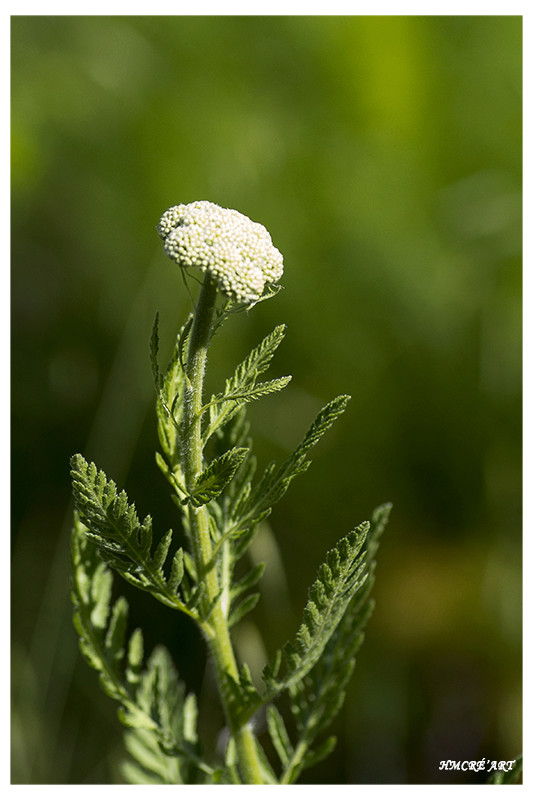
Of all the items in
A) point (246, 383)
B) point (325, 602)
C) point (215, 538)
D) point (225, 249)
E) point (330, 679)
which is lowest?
point (330, 679)

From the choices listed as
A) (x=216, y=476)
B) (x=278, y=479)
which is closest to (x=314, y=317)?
(x=278, y=479)

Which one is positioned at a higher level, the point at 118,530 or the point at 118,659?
the point at 118,530

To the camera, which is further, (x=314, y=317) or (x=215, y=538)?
(x=314, y=317)

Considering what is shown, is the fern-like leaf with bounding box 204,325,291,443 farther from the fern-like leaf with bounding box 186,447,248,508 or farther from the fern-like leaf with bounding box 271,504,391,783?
the fern-like leaf with bounding box 271,504,391,783

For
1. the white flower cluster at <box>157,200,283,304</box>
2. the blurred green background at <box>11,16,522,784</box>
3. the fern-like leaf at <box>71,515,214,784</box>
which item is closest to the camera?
the white flower cluster at <box>157,200,283,304</box>

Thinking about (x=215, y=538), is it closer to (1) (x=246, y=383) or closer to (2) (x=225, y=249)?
(1) (x=246, y=383)

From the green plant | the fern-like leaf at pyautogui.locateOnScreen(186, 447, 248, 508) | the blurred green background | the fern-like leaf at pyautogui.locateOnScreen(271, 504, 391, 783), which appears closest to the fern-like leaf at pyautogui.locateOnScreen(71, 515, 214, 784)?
the green plant

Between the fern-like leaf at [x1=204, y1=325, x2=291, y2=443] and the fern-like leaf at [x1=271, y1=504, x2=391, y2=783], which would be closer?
the fern-like leaf at [x1=204, y1=325, x2=291, y2=443]
